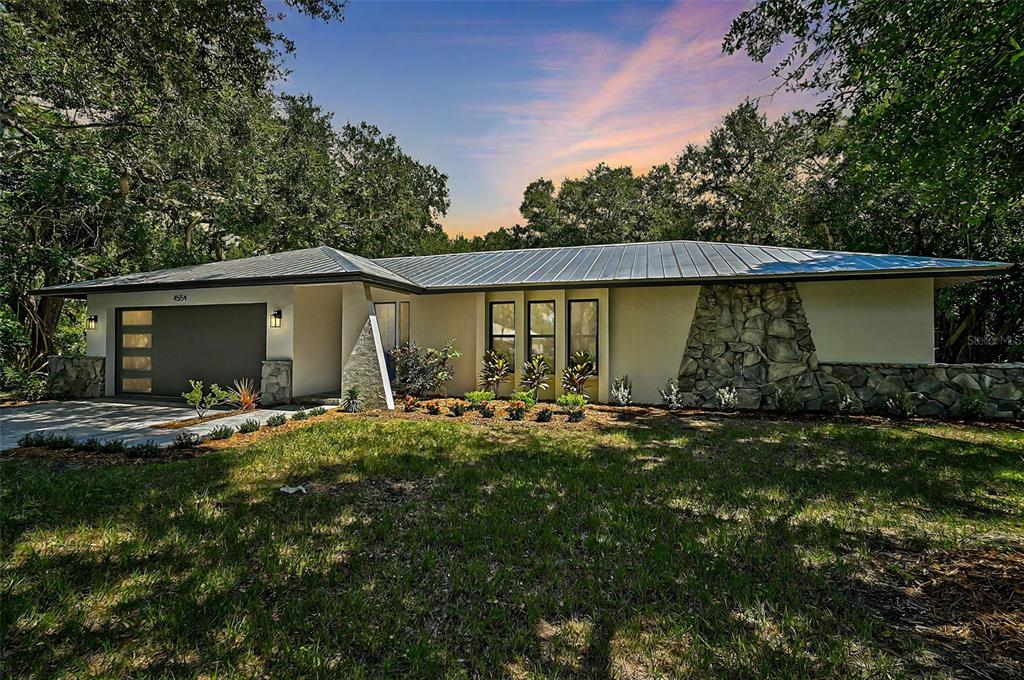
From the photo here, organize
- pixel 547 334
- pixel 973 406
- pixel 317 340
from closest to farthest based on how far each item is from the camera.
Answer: pixel 973 406 < pixel 547 334 < pixel 317 340

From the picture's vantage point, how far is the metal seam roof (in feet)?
26.9

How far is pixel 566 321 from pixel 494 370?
196cm

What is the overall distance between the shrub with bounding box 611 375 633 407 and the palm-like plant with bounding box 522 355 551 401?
4.78 feet

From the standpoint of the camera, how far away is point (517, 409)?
8.08m

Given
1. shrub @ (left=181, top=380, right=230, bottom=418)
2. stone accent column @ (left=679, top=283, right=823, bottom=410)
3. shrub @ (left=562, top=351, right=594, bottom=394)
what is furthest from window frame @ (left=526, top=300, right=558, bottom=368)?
shrub @ (left=181, top=380, right=230, bottom=418)

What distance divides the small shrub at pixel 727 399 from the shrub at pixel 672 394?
0.73 m

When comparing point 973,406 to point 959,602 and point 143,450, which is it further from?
point 143,450

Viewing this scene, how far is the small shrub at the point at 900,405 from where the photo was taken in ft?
26.7

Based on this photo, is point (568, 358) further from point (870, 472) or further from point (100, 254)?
point (100, 254)

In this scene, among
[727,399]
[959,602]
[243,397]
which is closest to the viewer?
[959,602]

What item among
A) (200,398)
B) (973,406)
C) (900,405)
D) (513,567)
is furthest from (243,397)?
(973,406)

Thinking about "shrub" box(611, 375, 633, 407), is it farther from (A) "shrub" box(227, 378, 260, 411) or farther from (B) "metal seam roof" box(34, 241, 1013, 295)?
(A) "shrub" box(227, 378, 260, 411)

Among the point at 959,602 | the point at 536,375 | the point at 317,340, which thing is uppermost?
the point at 317,340

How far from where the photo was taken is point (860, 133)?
679 centimetres
